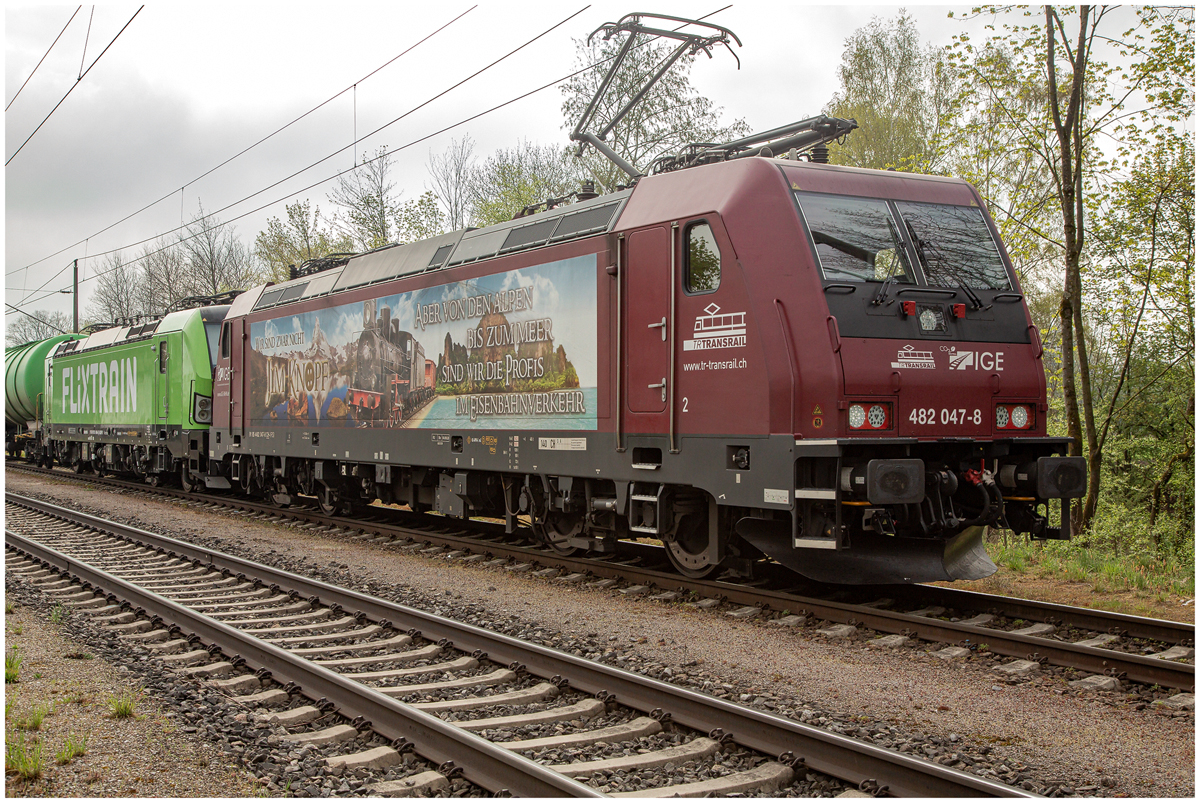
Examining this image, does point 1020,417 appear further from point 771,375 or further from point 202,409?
point 202,409

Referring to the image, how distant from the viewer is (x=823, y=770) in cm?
434

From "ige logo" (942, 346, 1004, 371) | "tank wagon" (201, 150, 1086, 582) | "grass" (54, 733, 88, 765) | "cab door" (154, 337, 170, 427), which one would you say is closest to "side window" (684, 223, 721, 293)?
"tank wagon" (201, 150, 1086, 582)

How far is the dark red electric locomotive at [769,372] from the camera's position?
7.31 meters

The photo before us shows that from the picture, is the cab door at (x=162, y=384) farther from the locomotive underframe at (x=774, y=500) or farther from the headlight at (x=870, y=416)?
the headlight at (x=870, y=416)

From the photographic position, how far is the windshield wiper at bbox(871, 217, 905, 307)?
296 inches

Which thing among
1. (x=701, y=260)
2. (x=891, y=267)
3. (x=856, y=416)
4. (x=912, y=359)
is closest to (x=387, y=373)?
(x=701, y=260)

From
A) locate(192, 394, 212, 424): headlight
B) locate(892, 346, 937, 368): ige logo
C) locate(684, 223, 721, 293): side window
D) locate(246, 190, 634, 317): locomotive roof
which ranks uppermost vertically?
locate(246, 190, 634, 317): locomotive roof

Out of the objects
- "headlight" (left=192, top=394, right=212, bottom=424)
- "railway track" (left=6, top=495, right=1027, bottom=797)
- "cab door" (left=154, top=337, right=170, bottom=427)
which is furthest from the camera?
"cab door" (left=154, top=337, right=170, bottom=427)

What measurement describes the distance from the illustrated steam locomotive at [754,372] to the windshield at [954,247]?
2 centimetres

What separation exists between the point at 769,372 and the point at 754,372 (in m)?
Answer: 0.19

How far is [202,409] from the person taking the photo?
19094 millimetres

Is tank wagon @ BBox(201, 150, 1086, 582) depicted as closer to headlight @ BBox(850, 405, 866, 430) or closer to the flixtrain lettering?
headlight @ BBox(850, 405, 866, 430)

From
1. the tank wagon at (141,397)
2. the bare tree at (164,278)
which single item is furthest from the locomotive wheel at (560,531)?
the bare tree at (164,278)

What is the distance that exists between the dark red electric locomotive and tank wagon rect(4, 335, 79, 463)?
2310 centimetres
